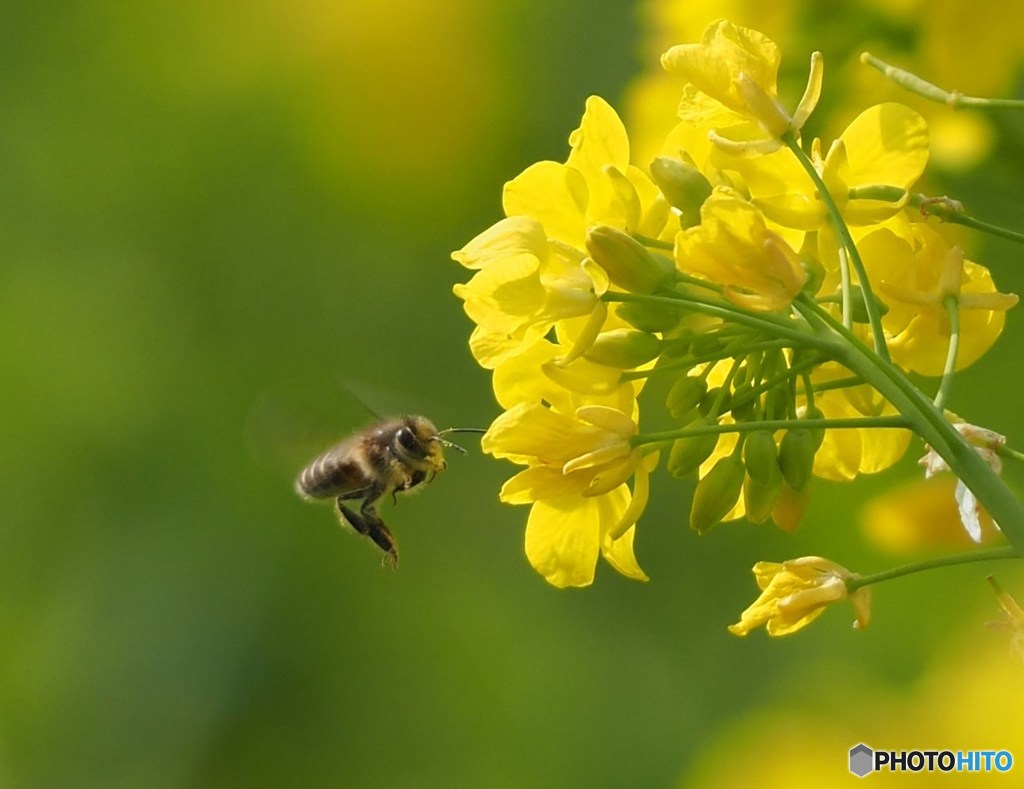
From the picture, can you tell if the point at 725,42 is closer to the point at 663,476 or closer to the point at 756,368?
the point at 756,368

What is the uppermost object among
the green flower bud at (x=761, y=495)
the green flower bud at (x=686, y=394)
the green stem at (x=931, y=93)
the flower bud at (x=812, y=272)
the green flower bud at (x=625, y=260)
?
the green stem at (x=931, y=93)

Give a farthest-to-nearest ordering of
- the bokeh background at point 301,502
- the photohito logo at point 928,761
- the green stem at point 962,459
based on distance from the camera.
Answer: the bokeh background at point 301,502 → the photohito logo at point 928,761 → the green stem at point 962,459

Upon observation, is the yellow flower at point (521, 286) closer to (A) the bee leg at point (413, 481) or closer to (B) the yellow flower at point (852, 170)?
(B) the yellow flower at point (852, 170)

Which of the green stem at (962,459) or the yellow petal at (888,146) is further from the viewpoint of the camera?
the yellow petal at (888,146)

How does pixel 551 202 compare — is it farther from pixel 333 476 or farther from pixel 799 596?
pixel 333 476

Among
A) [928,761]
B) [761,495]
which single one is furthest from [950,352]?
[928,761]

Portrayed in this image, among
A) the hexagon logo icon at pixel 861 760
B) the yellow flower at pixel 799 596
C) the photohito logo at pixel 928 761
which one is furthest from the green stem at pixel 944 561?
the hexagon logo icon at pixel 861 760
